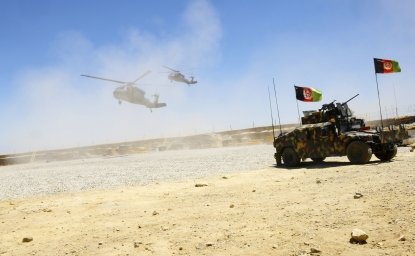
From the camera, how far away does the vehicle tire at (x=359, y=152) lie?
13086 millimetres

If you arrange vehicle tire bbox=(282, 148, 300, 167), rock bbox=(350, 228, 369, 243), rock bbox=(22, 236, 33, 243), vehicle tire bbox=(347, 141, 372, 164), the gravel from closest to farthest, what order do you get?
rock bbox=(350, 228, 369, 243) → rock bbox=(22, 236, 33, 243) → vehicle tire bbox=(347, 141, 372, 164) → the gravel → vehicle tire bbox=(282, 148, 300, 167)

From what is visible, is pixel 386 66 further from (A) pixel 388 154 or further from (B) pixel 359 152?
(B) pixel 359 152

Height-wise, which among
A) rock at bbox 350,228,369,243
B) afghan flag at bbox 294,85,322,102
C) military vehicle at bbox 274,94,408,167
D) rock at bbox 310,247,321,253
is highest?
afghan flag at bbox 294,85,322,102

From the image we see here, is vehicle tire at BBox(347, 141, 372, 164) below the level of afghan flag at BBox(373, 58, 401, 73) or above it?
below

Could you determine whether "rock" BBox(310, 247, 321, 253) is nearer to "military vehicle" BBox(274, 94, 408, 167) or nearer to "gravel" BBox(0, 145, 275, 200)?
"gravel" BBox(0, 145, 275, 200)

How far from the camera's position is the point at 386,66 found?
1747 centimetres

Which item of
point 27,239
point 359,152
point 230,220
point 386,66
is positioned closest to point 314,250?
point 230,220

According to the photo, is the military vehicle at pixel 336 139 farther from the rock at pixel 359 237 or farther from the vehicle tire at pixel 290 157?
the rock at pixel 359 237

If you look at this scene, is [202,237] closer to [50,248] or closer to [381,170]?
[50,248]

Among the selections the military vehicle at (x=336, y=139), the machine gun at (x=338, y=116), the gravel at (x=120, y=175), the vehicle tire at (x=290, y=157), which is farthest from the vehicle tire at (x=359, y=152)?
the gravel at (x=120, y=175)

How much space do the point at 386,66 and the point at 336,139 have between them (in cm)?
622

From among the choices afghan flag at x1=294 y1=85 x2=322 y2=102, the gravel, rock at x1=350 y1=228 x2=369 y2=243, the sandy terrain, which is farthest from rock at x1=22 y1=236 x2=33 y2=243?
afghan flag at x1=294 y1=85 x2=322 y2=102

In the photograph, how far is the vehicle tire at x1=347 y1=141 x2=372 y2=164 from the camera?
13086mm

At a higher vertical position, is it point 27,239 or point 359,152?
point 359,152
